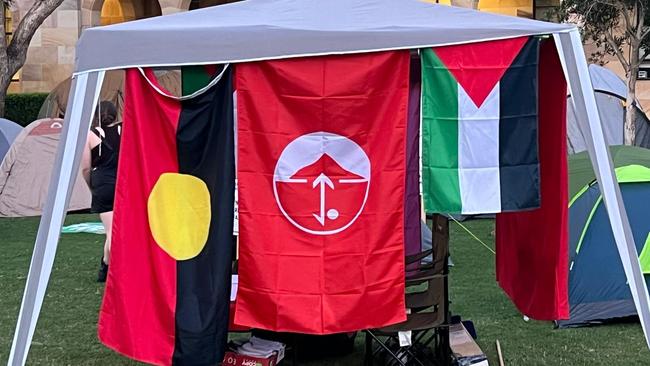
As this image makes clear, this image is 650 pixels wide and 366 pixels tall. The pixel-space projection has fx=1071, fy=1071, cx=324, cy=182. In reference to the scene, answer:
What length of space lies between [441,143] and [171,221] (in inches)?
61.8

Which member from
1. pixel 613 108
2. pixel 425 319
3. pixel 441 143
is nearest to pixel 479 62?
pixel 441 143

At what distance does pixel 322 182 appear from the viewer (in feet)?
19.4

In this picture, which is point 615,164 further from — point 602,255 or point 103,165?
point 103,165

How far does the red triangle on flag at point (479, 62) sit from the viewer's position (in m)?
5.89

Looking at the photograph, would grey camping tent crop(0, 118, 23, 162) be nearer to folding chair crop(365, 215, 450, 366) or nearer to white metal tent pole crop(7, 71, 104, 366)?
folding chair crop(365, 215, 450, 366)

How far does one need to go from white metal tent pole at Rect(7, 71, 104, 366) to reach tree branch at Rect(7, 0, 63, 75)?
Answer: 43.3 ft

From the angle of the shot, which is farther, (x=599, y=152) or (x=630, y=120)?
(x=630, y=120)

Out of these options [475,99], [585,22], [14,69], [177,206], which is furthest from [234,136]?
[14,69]

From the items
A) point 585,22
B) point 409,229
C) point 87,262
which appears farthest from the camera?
point 585,22

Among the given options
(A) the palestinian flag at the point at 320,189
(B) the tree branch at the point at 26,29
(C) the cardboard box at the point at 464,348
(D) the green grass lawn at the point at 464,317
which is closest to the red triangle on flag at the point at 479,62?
(A) the palestinian flag at the point at 320,189

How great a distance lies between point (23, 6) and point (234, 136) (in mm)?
22495

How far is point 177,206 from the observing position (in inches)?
236

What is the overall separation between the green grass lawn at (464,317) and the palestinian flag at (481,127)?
1862mm

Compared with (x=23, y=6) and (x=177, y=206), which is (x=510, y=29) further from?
(x=23, y=6)
